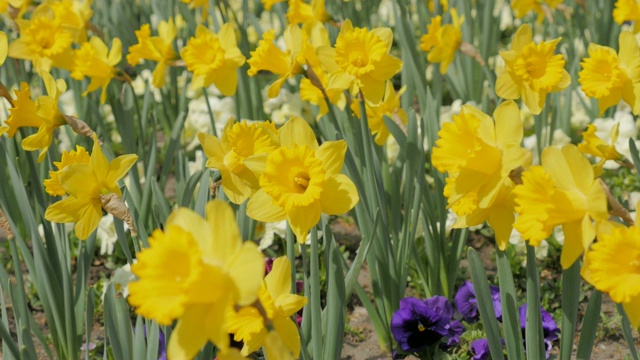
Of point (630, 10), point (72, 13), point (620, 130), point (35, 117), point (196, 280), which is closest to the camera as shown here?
point (196, 280)

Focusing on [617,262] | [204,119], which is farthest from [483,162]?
[204,119]

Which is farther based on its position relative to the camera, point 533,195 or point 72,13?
point 72,13

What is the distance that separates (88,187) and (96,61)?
54.2 inches

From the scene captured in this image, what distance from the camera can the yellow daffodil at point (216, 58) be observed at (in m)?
2.66

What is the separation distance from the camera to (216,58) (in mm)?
2650

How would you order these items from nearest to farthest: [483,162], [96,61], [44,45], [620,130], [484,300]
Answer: [483,162], [484,300], [96,61], [44,45], [620,130]

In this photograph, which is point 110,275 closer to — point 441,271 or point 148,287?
point 441,271

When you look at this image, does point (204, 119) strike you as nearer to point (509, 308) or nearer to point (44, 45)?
point (44, 45)

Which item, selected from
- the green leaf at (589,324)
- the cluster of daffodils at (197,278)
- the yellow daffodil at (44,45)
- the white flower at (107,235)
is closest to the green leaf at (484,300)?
the green leaf at (589,324)

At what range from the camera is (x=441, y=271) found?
237cm

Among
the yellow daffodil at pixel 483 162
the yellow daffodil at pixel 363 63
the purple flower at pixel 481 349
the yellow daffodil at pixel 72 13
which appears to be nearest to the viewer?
the yellow daffodil at pixel 483 162

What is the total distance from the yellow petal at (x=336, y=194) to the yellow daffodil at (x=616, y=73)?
0.89m

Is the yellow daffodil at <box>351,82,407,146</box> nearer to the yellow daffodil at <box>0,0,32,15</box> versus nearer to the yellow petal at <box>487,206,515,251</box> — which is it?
the yellow petal at <box>487,206,515,251</box>

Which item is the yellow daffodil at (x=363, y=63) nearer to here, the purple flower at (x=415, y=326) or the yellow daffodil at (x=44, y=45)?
the purple flower at (x=415, y=326)
